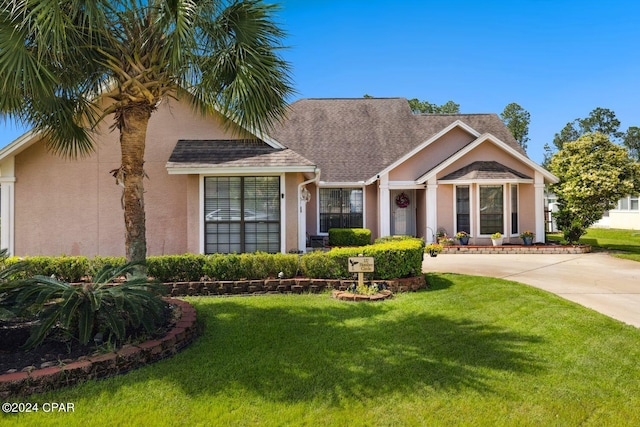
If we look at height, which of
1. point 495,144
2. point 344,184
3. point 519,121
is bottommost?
point 344,184

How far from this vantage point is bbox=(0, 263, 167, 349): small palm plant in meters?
4.54

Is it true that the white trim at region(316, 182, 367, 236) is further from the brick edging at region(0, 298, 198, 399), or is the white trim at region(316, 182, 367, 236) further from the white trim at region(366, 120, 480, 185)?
the brick edging at region(0, 298, 198, 399)

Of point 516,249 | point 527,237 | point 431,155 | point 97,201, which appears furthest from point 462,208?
point 97,201

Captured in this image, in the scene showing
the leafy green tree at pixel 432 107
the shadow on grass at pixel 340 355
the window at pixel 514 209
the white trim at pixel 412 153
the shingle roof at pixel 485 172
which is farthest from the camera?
the leafy green tree at pixel 432 107

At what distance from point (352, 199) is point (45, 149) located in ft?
39.8

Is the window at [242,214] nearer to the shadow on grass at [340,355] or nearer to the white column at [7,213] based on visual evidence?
the shadow on grass at [340,355]

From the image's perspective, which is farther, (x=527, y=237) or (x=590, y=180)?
(x=527, y=237)

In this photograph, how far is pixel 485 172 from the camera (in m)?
16.3

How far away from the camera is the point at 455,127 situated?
18344 mm

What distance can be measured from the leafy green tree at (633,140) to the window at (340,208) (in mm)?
Answer: 66723

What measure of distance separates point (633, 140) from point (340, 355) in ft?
261

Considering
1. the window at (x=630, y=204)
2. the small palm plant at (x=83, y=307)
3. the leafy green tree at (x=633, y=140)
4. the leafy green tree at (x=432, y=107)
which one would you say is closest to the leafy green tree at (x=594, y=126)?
the leafy green tree at (x=633, y=140)

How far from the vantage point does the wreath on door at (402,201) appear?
18.6 metres

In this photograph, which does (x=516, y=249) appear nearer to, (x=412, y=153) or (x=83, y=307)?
(x=412, y=153)
